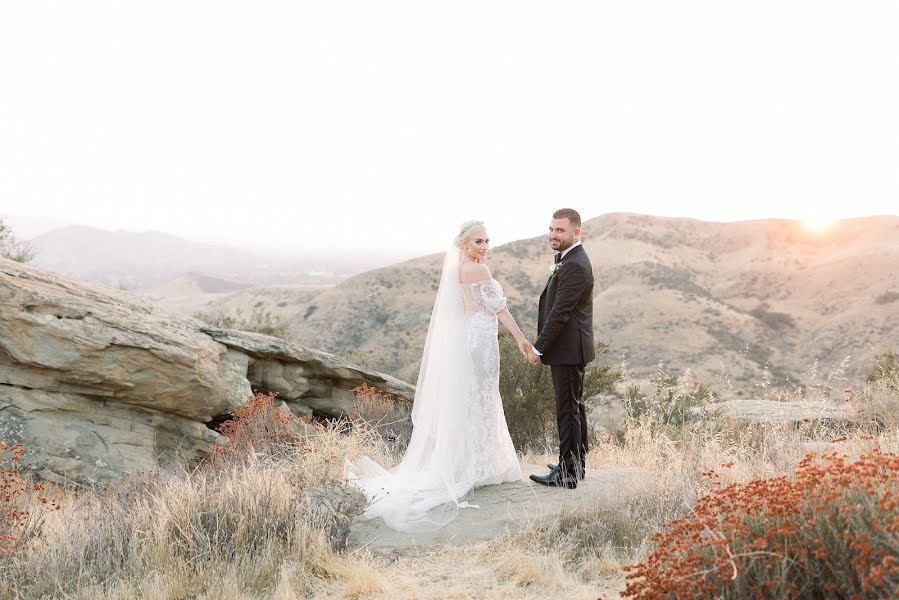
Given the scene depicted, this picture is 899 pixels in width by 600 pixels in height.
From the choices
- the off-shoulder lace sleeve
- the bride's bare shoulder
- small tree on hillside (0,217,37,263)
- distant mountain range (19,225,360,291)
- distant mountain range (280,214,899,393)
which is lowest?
distant mountain range (280,214,899,393)

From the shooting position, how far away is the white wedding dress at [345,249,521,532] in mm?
6133

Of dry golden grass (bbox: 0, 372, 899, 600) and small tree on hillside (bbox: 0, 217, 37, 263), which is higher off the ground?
small tree on hillside (bbox: 0, 217, 37, 263)

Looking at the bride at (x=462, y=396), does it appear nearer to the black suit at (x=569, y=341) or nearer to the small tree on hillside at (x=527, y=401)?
the black suit at (x=569, y=341)

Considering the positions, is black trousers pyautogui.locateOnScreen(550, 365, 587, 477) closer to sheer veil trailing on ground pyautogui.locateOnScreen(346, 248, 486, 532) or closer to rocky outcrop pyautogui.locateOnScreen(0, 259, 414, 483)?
sheer veil trailing on ground pyautogui.locateOnScreen(346, 248, 486, 532)

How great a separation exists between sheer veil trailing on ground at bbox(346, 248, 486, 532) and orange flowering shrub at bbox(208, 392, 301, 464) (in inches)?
52.3

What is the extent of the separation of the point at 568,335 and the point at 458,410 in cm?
127

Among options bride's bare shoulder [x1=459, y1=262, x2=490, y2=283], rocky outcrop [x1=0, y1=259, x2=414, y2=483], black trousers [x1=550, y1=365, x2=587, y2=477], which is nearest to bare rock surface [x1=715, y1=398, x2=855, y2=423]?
black trousers [x1=550, y1=365, x2=587, y2=477]

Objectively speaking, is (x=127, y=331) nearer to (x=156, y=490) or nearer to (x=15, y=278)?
(x=15, y=278)

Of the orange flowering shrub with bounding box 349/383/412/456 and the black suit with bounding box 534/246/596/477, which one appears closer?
the black suit with bounding box 534/246/596/477

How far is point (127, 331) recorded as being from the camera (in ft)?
24.8

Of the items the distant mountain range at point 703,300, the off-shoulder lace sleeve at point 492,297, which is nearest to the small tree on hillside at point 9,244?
the distant mountain range at point 703,300

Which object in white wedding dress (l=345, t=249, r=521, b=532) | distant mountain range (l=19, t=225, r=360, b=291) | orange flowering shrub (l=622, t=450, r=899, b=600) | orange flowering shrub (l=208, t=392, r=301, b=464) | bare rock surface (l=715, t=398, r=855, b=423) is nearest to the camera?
orange flowering shrub (l=622, t=450, r=899, b=600)

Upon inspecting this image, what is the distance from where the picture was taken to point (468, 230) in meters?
6.16

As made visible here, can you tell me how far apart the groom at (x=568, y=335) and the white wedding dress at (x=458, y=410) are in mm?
516
